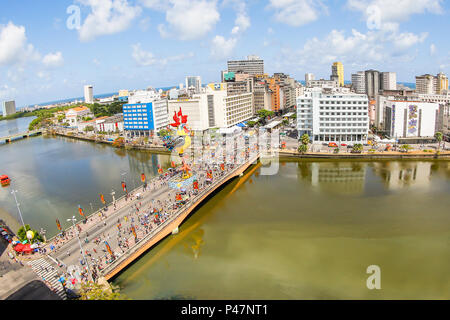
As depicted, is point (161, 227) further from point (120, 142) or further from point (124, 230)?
point (120, 142)

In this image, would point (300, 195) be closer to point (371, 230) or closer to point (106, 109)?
point (371, 230)

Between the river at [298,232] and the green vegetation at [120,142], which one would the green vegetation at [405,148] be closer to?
the river at [298,232]

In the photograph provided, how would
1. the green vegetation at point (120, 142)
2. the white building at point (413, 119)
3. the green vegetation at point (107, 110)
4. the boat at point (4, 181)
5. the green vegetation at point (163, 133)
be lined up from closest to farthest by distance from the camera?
the boat at point (4, 181), the white building at point (413, 119), the green vegetation at point (163, 133), the green vegetation at point (120, 142), the green vegetation at point (107, 110)

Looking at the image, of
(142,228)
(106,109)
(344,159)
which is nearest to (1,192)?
(142,228)

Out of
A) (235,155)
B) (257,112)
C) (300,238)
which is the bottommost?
(300,238)

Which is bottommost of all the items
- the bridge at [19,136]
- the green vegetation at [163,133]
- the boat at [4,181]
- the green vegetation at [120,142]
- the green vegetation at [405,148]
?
the boat at [4,181]

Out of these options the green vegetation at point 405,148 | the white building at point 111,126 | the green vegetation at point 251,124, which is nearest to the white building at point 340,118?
the green vegetation at point 405,148

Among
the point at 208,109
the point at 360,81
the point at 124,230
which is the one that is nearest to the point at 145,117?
the point at 208,109
